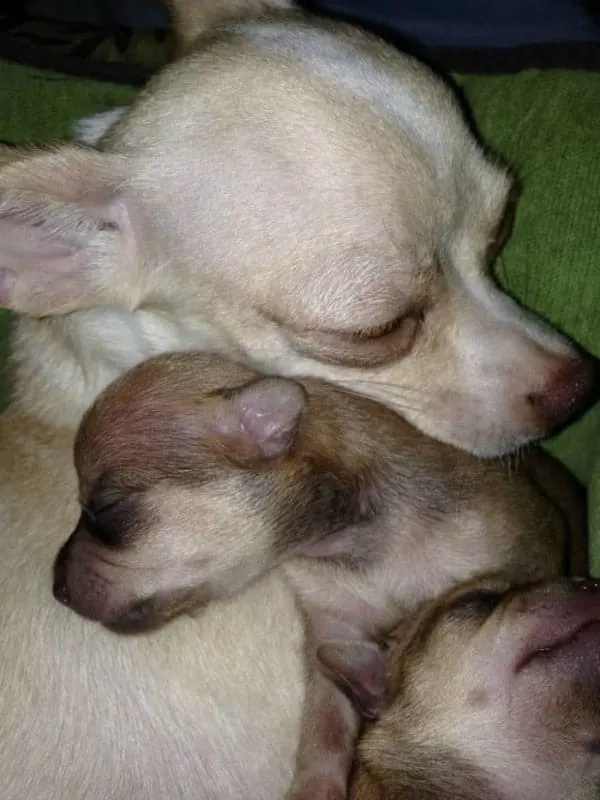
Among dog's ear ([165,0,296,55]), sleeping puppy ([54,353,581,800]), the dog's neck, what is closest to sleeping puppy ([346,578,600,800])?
sleeping puppy ([54,353,581,800])

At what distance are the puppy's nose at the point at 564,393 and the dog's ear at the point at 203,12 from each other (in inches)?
42.0

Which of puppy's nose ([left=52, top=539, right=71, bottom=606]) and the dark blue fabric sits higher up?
the dark blue fabric

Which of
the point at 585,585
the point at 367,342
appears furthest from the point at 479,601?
the point at 367,342

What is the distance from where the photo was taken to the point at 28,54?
3.18 metres

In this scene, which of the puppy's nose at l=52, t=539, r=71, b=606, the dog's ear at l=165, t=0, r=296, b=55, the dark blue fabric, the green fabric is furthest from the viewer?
the dark blue fabric

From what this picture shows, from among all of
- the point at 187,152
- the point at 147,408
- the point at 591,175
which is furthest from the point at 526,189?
the point at 147,408

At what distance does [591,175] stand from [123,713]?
1.64 m

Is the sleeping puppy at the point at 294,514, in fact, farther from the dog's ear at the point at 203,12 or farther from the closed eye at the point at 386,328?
the dog's ear at the point at 203,12

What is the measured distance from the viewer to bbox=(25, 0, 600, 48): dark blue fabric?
342 centimetres

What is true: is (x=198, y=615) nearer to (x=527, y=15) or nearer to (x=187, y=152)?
(x=187, y=152)

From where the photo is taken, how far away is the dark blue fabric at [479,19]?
342 centimetres

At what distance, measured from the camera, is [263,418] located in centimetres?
200

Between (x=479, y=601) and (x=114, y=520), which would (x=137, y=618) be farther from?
(x=479, y=601)

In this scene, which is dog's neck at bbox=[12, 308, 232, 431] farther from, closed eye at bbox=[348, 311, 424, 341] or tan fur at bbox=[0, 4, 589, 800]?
closed eye at bbox=[348, 311, 424, 341]
